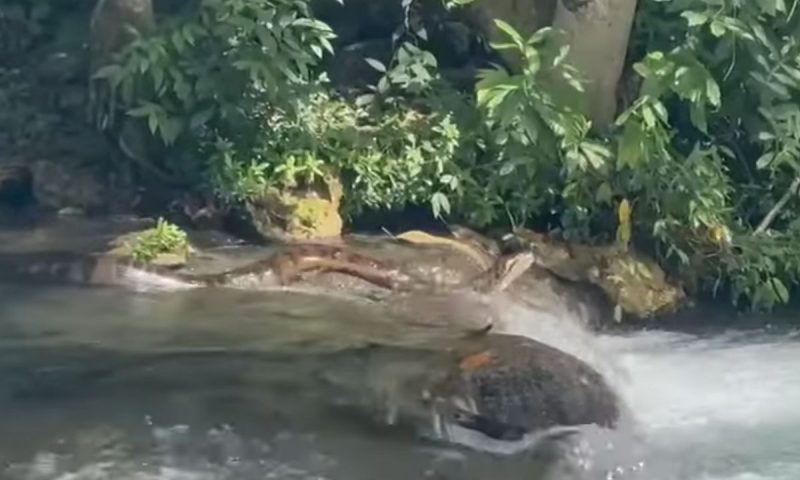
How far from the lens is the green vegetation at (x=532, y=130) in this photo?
22.3ft

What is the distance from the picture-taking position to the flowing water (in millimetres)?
4730

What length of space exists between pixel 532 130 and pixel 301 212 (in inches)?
47.9

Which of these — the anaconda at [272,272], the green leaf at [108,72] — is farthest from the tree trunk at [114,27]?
the anaconda at [272,272]

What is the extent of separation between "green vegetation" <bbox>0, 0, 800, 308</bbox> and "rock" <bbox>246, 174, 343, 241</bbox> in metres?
0.06

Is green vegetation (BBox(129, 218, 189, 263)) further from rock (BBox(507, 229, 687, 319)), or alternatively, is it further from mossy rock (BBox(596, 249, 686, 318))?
mossy rock (BBox(596, 249, 686, 318))

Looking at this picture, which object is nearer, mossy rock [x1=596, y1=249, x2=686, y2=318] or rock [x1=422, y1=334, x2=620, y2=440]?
rock [x1=422, y1=334, x2=620, y2=440]

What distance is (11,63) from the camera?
9172 mm

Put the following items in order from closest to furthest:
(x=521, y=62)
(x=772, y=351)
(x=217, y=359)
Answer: (x=217, y=359) < (x=772, y=351) < (x=521, y=62)

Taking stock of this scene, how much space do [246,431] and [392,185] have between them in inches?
102

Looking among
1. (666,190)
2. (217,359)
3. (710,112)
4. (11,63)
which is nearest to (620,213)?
(666,190)

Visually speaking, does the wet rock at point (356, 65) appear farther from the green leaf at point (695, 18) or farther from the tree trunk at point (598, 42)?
the green leaf at point (695, 18)

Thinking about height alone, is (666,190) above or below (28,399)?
above

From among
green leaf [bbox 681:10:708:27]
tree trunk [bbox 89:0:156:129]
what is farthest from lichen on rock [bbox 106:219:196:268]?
green leaf [bbox 681:10:708:27]

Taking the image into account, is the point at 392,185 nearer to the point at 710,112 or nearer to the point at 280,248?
the point at 280,248
